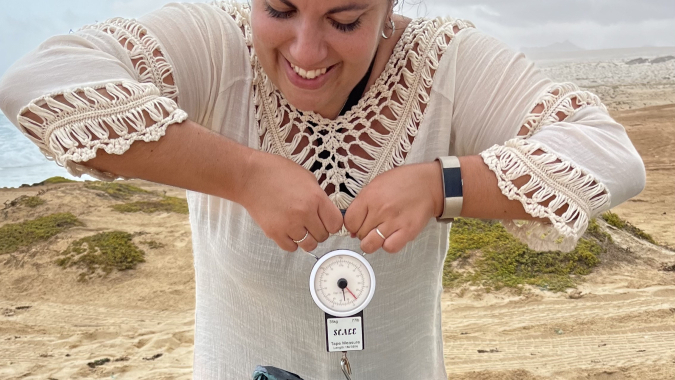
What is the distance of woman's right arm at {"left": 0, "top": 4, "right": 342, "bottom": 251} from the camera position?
4.69ft

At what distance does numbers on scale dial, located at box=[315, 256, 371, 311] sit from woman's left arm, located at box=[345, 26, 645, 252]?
17cm

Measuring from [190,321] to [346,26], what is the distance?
17.5 feet

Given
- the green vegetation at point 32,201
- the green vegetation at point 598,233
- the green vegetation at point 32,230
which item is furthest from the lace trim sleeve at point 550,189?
the green vegetation at point 32,201

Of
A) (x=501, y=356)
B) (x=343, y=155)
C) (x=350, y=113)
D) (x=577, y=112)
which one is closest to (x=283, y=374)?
(x=343, y=155)

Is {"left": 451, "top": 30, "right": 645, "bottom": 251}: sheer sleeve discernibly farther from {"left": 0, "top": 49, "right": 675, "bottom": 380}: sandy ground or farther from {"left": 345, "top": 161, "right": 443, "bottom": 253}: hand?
{"left": 0, "top": 49, "right": 675, "bottom": 380}: sandy ground

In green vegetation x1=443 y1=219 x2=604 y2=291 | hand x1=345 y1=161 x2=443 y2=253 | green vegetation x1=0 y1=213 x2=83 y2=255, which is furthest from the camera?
green vegetation x1=0 y1=213 x2=83 y2=255

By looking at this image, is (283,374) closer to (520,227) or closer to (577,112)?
(520,227)

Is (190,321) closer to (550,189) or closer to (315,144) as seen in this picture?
(315,144)

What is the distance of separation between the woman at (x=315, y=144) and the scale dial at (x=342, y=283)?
11 cm

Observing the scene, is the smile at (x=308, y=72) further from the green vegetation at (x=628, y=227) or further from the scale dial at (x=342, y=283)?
the green vegetation at (x=628, y=227)

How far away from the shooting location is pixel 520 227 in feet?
5.38

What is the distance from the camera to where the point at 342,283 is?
1684mm

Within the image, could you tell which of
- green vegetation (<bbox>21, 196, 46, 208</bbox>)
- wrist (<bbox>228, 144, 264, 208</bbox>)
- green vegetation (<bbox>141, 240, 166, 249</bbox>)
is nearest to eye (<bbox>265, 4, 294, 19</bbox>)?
wrist (<bbox>228, 144, 264, 208</bbox>)

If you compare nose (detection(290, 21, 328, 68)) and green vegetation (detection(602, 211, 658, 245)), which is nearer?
nose (detection(290, 21, 328, 68))
